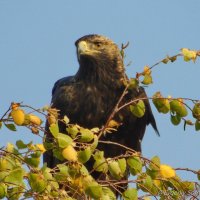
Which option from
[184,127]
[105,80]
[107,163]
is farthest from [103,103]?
[107,163]

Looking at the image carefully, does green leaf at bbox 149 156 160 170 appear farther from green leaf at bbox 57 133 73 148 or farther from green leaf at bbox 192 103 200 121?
green leaf at bbox 57 133 73 148

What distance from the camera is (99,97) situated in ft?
25.0

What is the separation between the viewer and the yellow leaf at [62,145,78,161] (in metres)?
3.07

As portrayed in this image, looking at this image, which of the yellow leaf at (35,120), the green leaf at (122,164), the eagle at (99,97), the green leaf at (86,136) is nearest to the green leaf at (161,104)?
the green leaf at (122,164)

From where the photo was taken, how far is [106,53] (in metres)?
8.06

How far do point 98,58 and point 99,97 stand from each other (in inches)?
22.5

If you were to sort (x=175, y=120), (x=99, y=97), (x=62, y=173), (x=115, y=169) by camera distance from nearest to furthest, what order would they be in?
(x=62, y=173) → (x=115, y=169) → (x=175, y=120) → (x=99, y=97)

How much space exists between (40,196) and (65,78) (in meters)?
5.15

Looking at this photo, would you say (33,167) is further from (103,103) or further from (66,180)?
(103,103)

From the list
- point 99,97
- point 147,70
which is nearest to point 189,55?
point 147,70

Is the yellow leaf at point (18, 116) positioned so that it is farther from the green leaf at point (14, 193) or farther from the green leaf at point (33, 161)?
the green leaf at point (14, 193)

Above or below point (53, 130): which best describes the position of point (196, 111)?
below

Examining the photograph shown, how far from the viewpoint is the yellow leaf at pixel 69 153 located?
10.1 ft

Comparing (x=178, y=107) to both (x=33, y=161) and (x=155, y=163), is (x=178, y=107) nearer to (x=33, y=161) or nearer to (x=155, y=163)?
(x=155, y=163)
